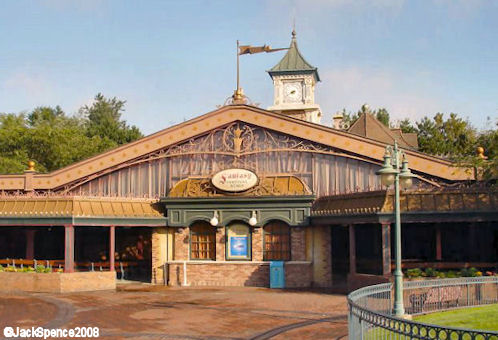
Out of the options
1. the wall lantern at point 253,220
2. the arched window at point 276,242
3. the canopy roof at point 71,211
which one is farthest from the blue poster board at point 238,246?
the canopy roof at point 71,211

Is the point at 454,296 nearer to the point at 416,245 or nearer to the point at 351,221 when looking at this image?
the point at 351,221

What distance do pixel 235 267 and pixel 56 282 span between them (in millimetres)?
8618

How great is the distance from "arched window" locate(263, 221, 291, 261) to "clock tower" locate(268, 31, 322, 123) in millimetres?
38384

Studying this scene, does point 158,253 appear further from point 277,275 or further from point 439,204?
point 439,204

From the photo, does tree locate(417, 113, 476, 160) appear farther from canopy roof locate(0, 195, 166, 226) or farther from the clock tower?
canopy roof locate(0, 195, 166, 226)

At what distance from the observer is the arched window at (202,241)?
31.6 metres

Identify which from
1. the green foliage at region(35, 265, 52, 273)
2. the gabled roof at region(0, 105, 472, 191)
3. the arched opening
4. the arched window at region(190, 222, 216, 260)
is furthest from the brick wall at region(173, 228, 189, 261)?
the green foliage at region(35, 265, 52, 273)

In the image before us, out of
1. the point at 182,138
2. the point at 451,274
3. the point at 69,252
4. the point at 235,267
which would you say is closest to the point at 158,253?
the point at 235,267

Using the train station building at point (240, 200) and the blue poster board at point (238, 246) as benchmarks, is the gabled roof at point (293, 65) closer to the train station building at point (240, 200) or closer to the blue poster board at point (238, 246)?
the train station building at point (240, 200)

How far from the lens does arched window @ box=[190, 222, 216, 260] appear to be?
1246 inches

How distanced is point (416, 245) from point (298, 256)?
6274 millimetres

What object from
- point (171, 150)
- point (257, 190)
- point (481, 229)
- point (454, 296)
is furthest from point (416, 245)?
point (171, 150)

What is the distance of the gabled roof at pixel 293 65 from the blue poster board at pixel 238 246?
4041cm

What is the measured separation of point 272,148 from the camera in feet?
104
